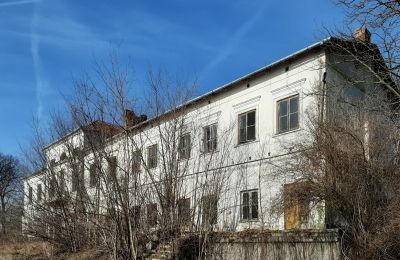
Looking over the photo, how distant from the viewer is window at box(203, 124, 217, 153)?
69.8 ft

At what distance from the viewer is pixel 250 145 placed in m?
21.8

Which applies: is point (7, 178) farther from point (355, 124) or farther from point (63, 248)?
point (355, 124)

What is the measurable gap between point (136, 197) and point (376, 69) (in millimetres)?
8637

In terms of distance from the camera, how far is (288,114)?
791 inches

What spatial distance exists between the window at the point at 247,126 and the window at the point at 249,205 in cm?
253

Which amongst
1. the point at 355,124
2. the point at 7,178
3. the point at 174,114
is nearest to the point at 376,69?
the point at 355,124

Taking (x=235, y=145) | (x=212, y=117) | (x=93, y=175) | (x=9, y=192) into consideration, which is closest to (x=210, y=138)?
(x=235, y=145)

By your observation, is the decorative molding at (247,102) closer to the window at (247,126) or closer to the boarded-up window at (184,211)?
the window at (247,126)

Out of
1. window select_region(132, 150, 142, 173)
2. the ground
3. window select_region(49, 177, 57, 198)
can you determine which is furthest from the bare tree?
window select_region(132, 150, 142, 173)

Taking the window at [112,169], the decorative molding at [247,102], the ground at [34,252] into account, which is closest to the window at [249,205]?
the decorative molding at [247,102]

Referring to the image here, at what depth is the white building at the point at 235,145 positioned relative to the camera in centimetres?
1691

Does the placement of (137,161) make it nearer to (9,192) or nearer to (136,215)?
(136,215)

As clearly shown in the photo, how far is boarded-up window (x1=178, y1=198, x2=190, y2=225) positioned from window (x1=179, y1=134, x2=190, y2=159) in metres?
1.80

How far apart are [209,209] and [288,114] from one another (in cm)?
564
